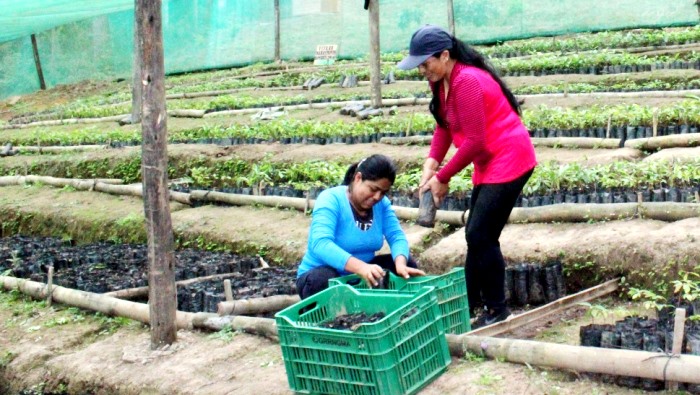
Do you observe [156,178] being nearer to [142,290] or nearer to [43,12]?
[142,290]

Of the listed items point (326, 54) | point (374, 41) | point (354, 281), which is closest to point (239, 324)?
point (354, 281)

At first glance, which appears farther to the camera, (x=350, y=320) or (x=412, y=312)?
(x=350, y=320)

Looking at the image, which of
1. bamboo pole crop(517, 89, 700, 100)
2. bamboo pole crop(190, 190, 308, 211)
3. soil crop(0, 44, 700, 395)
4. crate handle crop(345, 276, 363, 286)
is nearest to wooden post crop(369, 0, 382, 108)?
bamboo pole crop(517, 89, 700, 100)

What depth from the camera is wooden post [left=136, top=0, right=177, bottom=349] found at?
5645 millimetres

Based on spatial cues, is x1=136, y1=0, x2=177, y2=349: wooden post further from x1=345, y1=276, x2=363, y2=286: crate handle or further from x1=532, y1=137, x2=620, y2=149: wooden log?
x1=532, y1=137, x2=620, y2=149: wooden log

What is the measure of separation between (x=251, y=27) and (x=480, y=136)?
20.8m

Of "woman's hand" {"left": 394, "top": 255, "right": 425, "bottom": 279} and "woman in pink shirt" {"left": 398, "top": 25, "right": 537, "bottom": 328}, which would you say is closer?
"woman in pink shirt" {"left": 398, "top": 25, "right": 537, "bottom": 328}

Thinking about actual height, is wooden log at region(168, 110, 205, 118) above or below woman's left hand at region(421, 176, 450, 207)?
above

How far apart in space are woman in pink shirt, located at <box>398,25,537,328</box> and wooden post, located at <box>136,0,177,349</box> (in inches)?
66.0

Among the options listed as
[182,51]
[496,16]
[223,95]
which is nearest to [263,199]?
[223,95]

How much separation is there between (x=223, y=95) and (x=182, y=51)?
6462 millimetres

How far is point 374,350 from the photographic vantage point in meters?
3.97

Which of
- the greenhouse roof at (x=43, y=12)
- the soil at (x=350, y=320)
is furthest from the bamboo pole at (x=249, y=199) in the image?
the greenhouse roof at (x=43, y=12)

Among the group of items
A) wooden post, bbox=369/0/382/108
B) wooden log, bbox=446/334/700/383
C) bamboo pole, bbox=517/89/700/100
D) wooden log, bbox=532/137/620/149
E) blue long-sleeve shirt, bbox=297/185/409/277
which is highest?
wooden post, bbox=369/0/382/108
